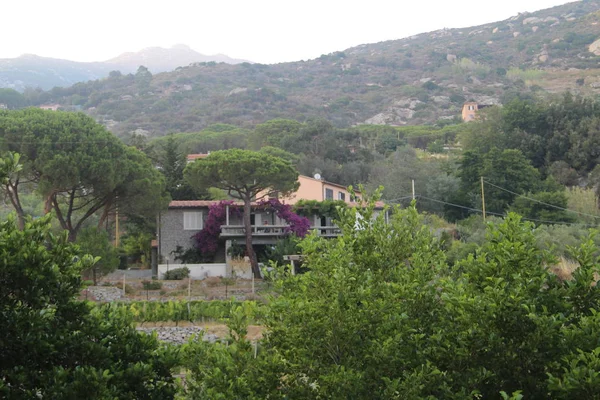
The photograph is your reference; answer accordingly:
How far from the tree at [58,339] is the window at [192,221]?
35.4 m

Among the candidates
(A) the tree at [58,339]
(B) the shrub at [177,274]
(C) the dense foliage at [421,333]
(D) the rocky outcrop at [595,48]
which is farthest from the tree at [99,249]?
(D) the rocky outcrop at [595,48]

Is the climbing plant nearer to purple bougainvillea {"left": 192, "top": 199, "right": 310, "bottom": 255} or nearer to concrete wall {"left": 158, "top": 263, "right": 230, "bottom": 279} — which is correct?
purple bougainvillea {"left": 192, "top": 199, "right": 310, "bottom": 255}

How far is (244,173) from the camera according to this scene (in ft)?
119

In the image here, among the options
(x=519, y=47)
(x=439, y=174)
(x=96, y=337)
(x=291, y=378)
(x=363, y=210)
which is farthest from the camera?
(x=519, y=47)

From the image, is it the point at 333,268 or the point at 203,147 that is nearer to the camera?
the point at 333,268

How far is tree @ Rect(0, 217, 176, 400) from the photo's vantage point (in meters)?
5.62

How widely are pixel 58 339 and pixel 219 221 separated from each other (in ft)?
115

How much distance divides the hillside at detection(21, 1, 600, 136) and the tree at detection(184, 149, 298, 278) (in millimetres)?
76191

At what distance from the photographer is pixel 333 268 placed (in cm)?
703

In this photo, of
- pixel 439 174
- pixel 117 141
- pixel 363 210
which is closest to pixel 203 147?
pixel 439 174

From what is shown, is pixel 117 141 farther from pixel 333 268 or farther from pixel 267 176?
pixel 333 268

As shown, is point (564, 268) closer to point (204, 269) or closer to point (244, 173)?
point (244, 173)

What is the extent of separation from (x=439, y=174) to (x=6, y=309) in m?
48.5

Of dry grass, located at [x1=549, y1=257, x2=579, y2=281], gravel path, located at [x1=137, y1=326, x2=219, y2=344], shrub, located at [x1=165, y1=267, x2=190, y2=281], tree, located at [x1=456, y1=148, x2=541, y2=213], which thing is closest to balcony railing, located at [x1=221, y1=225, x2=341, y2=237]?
shrub, located at [x1=165, y1=267, x2=190, y2=281]
